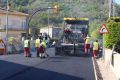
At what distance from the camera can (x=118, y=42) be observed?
2998 centimetres

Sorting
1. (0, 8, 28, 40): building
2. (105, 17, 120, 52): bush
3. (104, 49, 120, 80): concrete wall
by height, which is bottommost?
(104, 49, 120, 80): concrete wall

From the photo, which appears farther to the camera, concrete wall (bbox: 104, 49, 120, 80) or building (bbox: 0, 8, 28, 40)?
building (bbox: 0, 8, 28, 40)

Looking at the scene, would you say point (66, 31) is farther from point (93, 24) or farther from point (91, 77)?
point (93, 24)

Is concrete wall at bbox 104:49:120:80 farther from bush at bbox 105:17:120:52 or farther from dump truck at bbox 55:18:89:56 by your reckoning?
dump truck at bbox 55:18:89:56

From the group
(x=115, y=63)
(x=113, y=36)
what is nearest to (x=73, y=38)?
(x=113, y=36)

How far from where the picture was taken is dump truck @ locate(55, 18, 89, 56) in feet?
126

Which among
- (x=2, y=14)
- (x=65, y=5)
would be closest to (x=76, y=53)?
(x=2, y=14)

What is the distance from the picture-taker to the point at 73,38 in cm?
3972

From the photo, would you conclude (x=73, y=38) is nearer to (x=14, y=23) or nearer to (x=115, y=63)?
(x=115, y=63)

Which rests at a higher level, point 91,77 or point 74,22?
point 74,22

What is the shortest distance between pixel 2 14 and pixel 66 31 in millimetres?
41447

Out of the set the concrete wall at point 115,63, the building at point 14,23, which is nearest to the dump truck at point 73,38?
the concrete wall at point 115,63

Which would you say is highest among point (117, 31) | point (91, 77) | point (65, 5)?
point (65, 5)

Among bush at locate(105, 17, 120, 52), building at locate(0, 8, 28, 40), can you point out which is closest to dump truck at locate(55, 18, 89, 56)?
bush at locate(105, 17, 120, 52)
